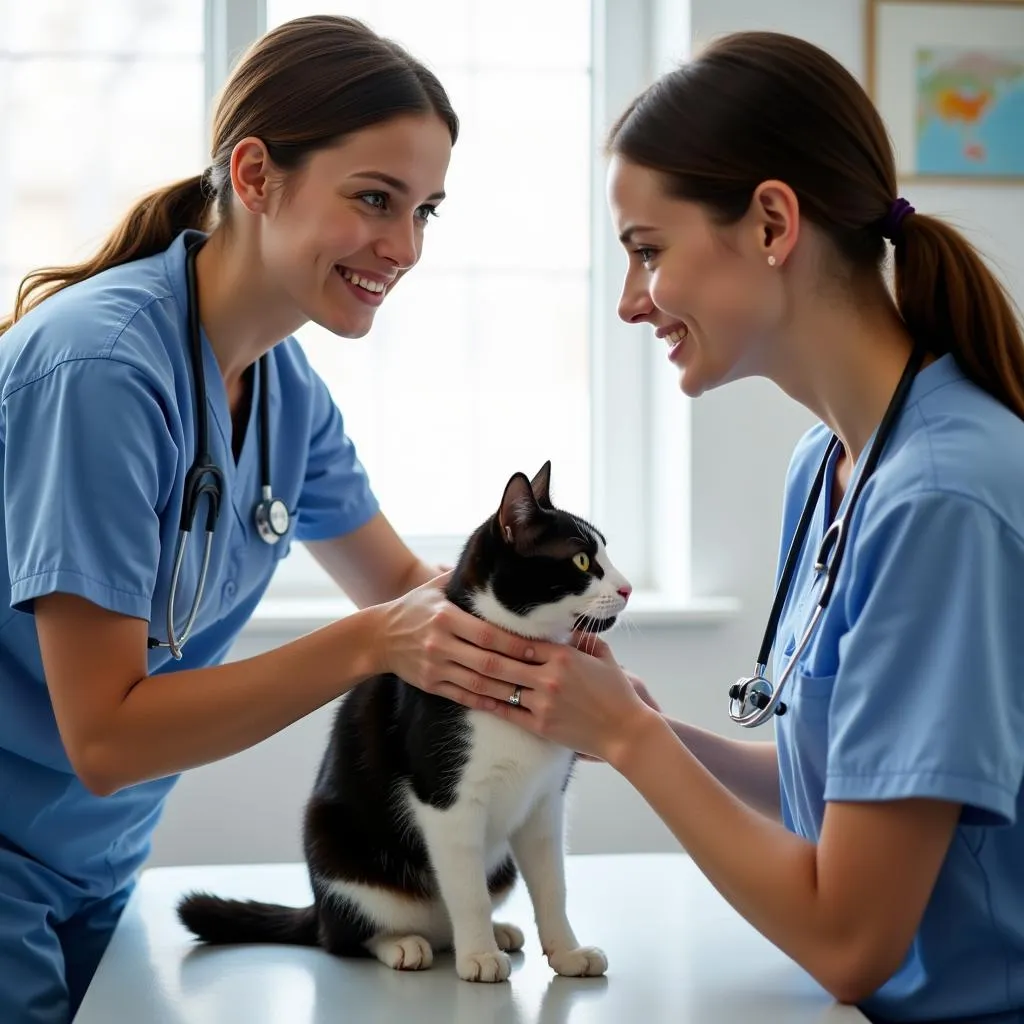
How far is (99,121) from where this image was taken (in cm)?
255

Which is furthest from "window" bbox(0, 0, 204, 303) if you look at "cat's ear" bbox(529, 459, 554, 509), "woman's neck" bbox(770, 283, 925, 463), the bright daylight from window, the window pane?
"woman's neck" bbox(770, 283, 925, 463)

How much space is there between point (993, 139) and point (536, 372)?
103 cm

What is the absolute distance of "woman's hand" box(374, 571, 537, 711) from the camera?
1133mm

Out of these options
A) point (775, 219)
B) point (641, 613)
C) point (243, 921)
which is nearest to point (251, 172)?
point (775, 219)

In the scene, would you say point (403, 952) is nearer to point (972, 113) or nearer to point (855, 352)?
point (855, 352)

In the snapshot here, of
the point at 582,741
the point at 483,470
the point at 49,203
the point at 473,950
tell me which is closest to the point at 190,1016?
the point at 473,950

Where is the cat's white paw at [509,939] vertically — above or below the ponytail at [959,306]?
below

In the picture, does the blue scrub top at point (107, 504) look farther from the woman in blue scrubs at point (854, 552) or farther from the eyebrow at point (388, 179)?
the woman in blue scrubs at point (854, 552)

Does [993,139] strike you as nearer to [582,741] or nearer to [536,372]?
[536,372]

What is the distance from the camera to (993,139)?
2443mm

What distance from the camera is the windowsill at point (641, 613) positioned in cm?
232

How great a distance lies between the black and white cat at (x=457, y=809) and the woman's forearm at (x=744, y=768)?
206 mm

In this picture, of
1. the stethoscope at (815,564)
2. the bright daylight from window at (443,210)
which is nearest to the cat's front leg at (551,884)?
the stethoscope at (815,564)

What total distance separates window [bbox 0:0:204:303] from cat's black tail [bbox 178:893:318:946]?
67.2 inches
